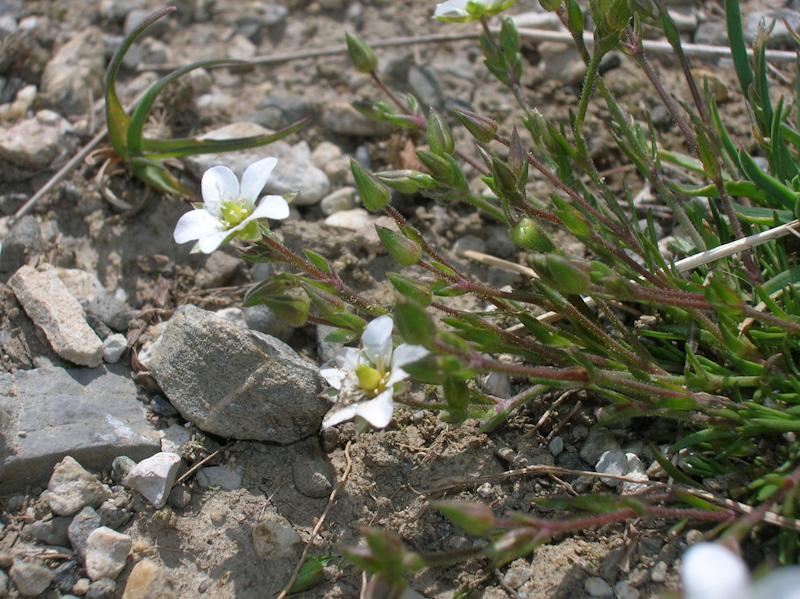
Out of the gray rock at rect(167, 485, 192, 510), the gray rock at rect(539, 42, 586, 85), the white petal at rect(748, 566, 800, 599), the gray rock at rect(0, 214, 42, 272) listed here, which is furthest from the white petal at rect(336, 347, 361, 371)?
the gray rock at rect(539, 42, 586, 85)

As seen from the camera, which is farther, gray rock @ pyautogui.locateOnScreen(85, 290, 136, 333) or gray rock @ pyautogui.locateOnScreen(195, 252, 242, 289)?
gray rock @ pyautogui.locateOnScreen(195, 252, 242, 289)

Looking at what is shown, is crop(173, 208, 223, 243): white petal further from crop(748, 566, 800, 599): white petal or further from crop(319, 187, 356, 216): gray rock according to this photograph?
crop(748, 566, 800, 599): white petal

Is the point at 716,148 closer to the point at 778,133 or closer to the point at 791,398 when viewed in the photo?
the point at 778,133

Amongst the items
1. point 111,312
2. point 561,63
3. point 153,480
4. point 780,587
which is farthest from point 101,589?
point 561,63

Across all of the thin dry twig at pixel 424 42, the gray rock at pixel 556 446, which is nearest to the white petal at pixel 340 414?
the gray rock at pixel 556 446

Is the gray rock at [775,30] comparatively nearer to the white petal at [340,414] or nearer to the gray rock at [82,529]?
the white petal at [340,414]

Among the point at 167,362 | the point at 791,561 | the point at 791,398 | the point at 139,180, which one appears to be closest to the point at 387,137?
the point at 139,180
